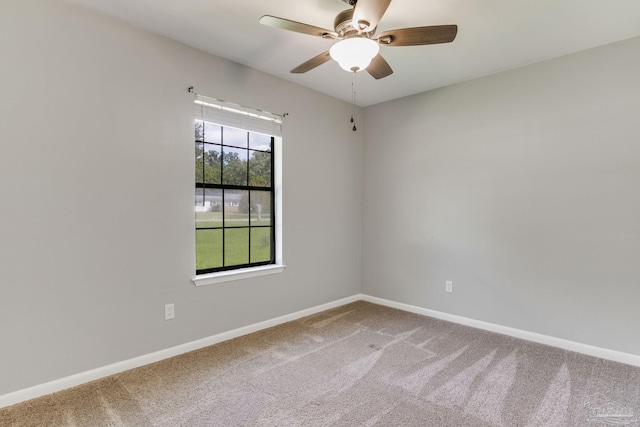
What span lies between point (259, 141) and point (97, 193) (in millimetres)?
1534

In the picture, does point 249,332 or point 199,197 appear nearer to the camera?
point 199,197

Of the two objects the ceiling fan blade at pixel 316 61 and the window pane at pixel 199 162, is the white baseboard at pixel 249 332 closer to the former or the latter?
the window pane at pixel 199 162

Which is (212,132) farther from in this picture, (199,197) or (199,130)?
(199,197)

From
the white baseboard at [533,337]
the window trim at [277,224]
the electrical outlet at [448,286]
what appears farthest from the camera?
the electrical outlet at [448,286]

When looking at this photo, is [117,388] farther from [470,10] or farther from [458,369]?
[470,10]

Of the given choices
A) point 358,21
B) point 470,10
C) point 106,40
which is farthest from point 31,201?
point 470,10

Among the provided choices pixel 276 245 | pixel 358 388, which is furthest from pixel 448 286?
pixel 276 245

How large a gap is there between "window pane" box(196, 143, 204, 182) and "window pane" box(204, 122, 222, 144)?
0.29 ft

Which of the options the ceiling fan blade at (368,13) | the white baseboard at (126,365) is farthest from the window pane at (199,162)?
the ceiling fan blade at (368,13)

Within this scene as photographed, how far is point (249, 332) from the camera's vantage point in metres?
3.11

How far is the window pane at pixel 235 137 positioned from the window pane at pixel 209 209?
0.48m

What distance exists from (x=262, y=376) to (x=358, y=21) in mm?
2312

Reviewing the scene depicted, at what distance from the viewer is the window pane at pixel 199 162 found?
287 cm

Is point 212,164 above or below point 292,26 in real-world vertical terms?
below
